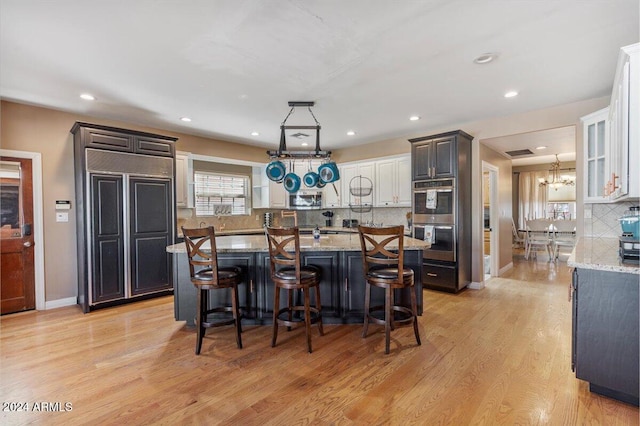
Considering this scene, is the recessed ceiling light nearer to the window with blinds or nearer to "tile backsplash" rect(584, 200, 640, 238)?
"tile backsplash" rect(584, 200, 640, 238)

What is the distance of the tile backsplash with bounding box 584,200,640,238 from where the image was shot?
342cm

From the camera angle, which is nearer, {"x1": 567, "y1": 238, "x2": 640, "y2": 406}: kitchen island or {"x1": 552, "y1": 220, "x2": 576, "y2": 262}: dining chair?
{"x1": 567, "y1": 238, "x2": 640, "y2": 406}: kitchen island

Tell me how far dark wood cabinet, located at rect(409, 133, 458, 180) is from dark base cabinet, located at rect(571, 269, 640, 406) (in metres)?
2.66

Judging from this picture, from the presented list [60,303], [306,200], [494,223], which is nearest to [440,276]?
[494,223]

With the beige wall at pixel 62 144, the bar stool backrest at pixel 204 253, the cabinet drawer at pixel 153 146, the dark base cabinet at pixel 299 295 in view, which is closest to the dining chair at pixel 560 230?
the beige wall at pixel 62 144

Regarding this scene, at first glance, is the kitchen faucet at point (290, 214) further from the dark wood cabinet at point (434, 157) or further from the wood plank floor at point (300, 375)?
the wood plank floor at point (300, 375)

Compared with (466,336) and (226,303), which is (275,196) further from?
(466,336)

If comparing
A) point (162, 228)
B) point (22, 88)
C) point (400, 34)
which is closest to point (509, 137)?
point (400, 34)

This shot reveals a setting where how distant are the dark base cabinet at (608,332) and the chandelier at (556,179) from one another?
Answer: 25.2 ft

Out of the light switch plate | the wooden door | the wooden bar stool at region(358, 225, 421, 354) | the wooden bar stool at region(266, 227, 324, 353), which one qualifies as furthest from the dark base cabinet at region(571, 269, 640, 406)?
the wooden door

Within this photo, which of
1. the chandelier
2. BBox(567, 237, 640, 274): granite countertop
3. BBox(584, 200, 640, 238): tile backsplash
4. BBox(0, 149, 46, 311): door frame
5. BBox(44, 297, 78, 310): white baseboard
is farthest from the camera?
the chandelier

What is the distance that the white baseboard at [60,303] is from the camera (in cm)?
388

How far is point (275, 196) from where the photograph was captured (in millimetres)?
6441

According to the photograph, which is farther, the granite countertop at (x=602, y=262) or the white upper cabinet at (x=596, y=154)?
the white upper cabinet at (x=596, y=154)
